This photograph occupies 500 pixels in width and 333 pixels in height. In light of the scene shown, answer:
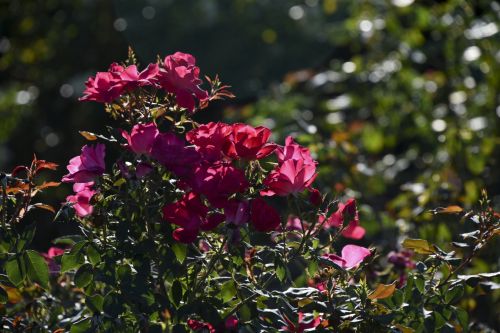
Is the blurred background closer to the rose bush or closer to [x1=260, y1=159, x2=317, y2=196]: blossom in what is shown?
the rose bush

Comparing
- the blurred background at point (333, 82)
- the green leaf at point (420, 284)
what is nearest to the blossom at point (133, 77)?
the green leaf at point (420, 284)

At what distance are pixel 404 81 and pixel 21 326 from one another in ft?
8.67

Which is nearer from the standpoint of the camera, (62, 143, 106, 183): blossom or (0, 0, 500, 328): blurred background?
(62, 143, 106, 183): blossom

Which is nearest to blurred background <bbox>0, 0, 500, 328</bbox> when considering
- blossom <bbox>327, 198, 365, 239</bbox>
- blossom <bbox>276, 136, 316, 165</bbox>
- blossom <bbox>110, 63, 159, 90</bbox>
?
blossom <bbox>327, 198, 365, 239</bbox>

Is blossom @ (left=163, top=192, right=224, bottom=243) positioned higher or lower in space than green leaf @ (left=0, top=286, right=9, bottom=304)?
higher

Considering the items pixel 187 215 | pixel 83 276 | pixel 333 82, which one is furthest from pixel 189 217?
pixel 333 82

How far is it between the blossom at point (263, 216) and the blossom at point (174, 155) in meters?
0.13

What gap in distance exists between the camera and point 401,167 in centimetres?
390

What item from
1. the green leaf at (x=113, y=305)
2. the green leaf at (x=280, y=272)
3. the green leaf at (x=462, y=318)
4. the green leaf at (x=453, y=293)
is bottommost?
the green leaf at (x=462, y=318)

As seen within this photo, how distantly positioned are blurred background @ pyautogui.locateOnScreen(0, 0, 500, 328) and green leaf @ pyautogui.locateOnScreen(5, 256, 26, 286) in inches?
42.6

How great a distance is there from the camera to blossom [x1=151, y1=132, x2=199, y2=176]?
4.86 ft

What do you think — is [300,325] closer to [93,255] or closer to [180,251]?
[180,251]

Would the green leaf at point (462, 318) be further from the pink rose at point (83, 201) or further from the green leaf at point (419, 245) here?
the pink rose at point (83, 201)

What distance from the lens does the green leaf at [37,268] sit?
1.56m
